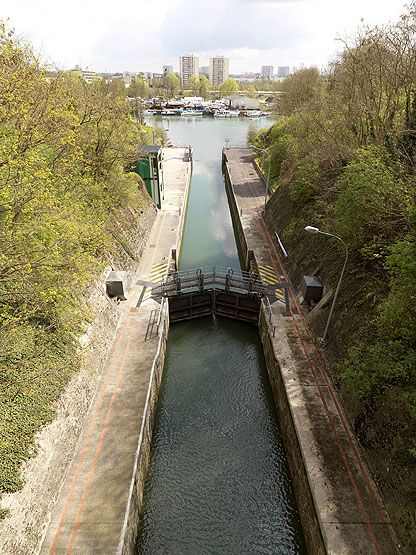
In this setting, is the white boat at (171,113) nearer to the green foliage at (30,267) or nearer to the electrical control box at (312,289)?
the green foliage at (30,267)

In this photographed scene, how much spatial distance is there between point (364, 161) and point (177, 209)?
22.4 meters

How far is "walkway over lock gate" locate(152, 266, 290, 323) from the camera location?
79.7 ft

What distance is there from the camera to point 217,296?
2609 centimetres

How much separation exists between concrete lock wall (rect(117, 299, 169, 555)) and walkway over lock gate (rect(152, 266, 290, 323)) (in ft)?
9.47

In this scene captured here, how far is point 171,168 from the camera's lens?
55469 mm

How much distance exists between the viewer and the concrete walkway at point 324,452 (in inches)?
464

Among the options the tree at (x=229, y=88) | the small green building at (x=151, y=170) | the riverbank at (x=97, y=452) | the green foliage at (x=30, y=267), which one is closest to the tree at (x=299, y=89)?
the small green building at (x=151, y=170)

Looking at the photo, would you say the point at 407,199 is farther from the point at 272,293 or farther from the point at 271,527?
the point at 271,527

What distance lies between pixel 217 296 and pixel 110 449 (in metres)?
13.7

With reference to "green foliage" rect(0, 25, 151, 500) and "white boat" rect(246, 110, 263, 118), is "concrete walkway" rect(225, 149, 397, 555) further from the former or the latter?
"white boat" rect(246, 110, 263, 118)

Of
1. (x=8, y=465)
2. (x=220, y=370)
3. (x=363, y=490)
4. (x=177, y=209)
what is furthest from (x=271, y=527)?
(x=177, y=209)

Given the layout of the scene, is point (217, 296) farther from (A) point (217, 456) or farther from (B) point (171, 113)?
(B) point (171, 113)

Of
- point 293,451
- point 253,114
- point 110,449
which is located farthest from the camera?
point 253,114

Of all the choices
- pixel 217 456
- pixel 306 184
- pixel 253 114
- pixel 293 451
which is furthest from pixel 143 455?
pixel 253 114
